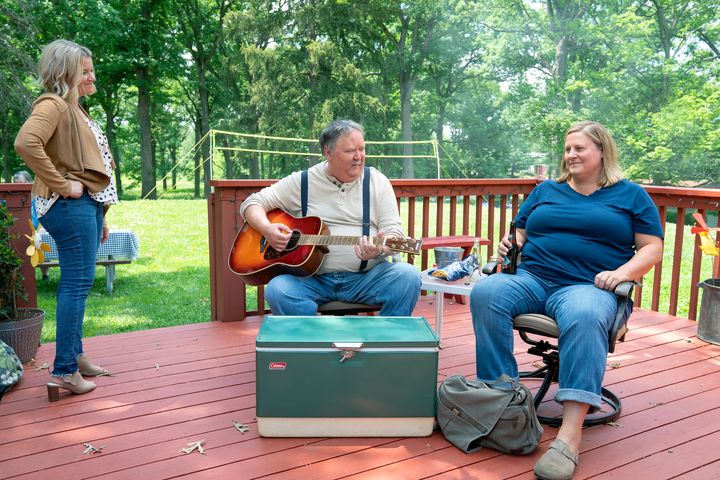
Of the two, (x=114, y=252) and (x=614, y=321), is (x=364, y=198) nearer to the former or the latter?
(x=614, y=321)

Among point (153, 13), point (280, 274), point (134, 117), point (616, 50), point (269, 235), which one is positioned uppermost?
point (153, 13)

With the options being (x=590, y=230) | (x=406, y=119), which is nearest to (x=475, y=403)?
(x=590, y=230)

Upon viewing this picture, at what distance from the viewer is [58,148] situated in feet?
7.68

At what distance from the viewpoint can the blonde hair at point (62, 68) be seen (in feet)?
7.52

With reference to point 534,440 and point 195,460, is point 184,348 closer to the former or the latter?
point 195,460

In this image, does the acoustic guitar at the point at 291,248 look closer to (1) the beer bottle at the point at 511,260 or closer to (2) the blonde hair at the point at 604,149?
(1) the beer bottle at the point at 511,260

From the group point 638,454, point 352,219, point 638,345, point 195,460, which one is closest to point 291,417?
point 195,460

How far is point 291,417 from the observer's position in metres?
2.14

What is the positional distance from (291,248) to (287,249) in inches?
0.8

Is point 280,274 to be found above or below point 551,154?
below

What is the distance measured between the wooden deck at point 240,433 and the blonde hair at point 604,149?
3.17 ft

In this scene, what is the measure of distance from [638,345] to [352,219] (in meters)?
1.85

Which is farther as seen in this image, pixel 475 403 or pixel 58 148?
pixel 58 148

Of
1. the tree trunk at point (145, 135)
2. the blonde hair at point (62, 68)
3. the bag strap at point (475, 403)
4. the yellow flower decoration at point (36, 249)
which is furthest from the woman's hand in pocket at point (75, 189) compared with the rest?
the tree trunk at point (145, 135)
